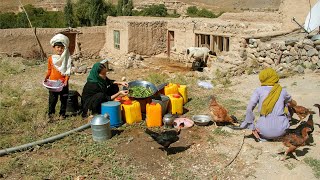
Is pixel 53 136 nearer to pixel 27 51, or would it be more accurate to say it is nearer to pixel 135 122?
pixel 135 122

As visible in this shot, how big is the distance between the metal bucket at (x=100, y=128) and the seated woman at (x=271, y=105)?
6.88 feet

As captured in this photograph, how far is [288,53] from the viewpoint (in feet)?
32.6

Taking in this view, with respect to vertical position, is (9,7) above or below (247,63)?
above

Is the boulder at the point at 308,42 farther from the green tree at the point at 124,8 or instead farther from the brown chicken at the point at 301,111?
the green tree at the point at 124,8

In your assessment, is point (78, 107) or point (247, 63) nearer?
point (78, 107)

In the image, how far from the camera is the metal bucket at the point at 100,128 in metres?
4.95

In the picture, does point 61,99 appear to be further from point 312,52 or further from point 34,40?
point 34,40

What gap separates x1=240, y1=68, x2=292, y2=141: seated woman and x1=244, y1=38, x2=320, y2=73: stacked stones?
207 inches

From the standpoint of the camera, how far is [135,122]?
5777 mm

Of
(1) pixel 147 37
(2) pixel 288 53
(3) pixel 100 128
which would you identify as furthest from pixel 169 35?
(3) pixel 100 128

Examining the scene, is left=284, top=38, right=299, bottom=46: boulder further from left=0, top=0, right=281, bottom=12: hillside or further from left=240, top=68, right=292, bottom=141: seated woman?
left=0, top=0, right=281, bottom=12: hillside

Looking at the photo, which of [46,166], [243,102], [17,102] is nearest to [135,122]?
[46,166]

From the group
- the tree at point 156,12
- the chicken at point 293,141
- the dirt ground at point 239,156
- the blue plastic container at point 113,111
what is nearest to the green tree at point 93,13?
the tree at point 156,12

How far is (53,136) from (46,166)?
2.81 feet
